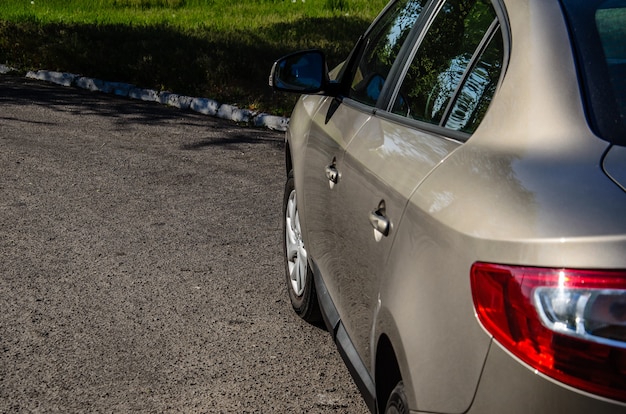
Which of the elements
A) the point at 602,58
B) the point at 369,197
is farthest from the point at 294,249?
the point at 602,58

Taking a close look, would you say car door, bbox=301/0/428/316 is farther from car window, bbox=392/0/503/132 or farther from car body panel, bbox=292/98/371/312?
car window, bbox=392/0/503/132

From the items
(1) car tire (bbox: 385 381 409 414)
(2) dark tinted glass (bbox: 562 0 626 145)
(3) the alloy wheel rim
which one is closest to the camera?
(2) dark tinted glass (bbox: 562 0 626 145)

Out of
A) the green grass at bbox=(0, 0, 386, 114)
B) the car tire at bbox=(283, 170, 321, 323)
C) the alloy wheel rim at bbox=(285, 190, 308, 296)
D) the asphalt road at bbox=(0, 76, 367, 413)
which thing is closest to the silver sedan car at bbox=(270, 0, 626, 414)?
the asphalt road at bbox=(0, 76, 367, 413)

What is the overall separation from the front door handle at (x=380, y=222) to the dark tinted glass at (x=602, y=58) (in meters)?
0.65

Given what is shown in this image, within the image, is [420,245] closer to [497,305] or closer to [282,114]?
[497,305]

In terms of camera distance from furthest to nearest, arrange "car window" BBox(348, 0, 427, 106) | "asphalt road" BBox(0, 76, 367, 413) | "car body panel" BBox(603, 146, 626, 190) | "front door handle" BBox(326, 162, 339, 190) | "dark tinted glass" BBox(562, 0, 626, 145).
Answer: "asphalt road" BBox(0, 76, 367, 413) < "car window" BBox(348, 0, 427, 106) < "front door handle" BBox(326, 162, 339, 190) < "dark tinted glass" BBox(562, 0, 626, 145) < "car body panel" BBox(603, 146, 626, 190)

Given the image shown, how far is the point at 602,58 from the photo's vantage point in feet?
7.78

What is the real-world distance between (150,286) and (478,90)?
321cm

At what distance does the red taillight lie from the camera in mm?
1780

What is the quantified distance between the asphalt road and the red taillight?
2120 mm

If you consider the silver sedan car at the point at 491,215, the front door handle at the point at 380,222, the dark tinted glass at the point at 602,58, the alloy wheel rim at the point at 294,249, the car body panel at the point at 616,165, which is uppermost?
the dark tinted glass at the point at 602,58

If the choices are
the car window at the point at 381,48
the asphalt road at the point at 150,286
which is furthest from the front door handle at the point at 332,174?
the asphalt road at the point at 150,286

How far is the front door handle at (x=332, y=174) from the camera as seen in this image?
3518 millimetres

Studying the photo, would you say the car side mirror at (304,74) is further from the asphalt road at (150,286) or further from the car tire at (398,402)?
the car tire at (398,402)
